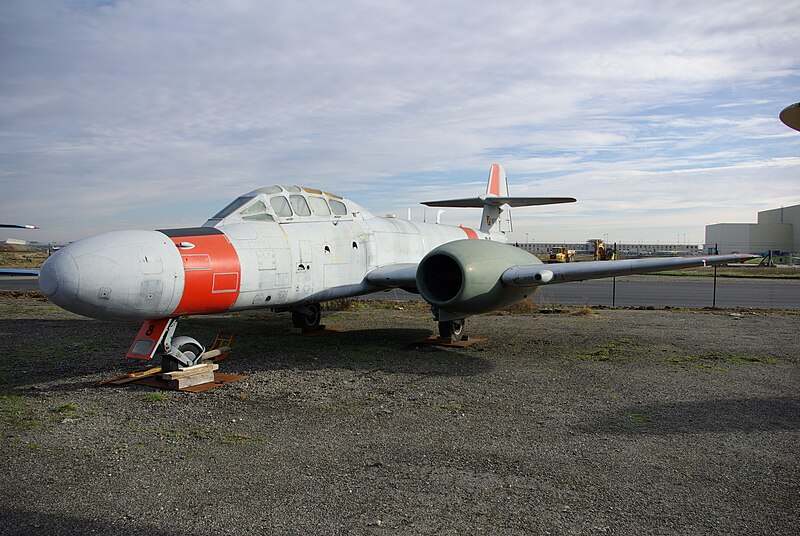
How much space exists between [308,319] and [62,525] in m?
8.15

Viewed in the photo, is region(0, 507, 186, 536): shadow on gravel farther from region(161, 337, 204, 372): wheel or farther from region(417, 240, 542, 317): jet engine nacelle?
region(417, 240, 542, 317): jet engine nacelle

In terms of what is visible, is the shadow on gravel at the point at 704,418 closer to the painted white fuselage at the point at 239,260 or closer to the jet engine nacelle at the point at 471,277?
the jet engine nacelle at the point at 471,277

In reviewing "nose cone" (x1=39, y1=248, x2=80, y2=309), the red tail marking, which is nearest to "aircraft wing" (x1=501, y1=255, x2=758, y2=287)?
"nose cone" (x1=39, y1=248, x2=80, y2=309)

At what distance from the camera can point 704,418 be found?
5.88 metres

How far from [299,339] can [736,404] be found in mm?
7174

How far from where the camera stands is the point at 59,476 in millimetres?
4293

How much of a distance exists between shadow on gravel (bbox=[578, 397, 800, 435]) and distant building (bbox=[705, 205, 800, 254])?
239ft

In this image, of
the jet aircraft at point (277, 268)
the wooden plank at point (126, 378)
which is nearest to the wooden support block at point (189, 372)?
the jet aircraft at point (277, 268)

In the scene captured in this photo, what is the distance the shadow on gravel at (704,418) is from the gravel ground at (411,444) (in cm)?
3

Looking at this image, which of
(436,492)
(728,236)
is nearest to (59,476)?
(436,492)

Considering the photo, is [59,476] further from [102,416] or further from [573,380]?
[573,380]

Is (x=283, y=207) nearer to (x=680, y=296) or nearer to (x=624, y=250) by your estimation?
(x=680, y=296)

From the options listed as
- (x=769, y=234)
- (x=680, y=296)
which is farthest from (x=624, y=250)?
(x=680, y=296)

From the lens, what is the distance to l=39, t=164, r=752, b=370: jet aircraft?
6078 millimetres
